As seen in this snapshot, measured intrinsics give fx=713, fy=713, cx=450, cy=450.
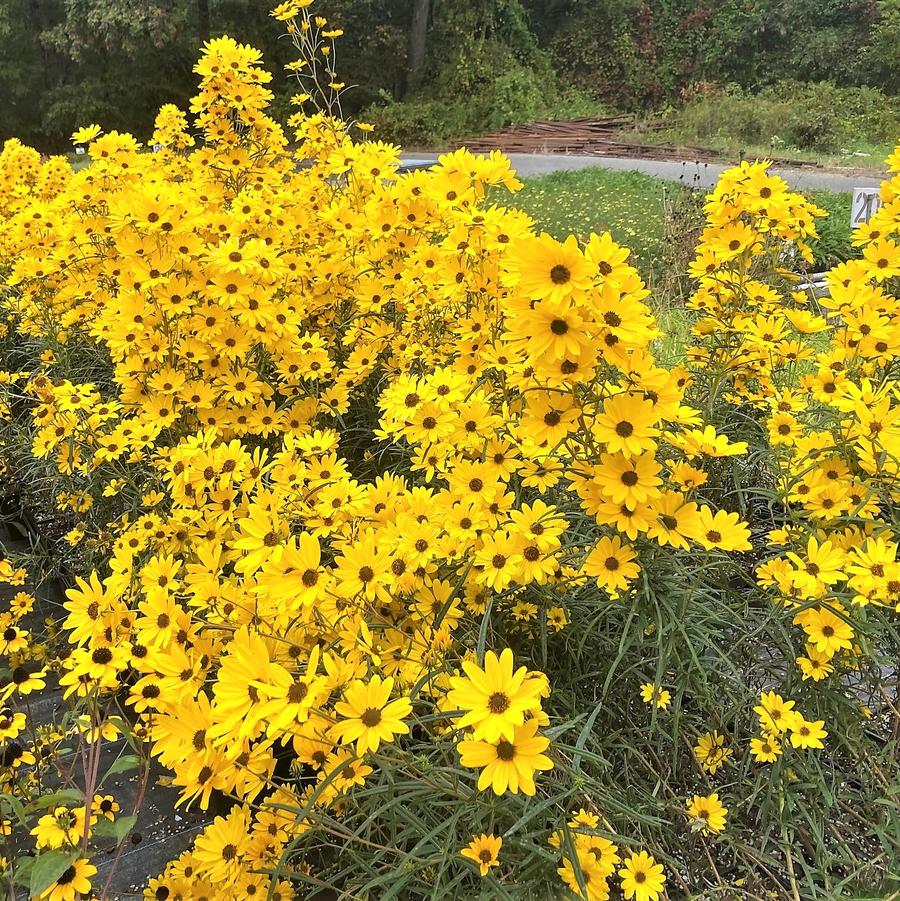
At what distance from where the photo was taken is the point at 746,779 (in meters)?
1.39

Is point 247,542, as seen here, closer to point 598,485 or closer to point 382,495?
point 382,495

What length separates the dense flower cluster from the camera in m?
1.00

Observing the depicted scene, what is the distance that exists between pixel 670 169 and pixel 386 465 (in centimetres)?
949

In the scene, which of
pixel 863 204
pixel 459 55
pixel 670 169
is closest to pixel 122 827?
pixel 863 204

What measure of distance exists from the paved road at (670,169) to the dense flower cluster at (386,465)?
621cm

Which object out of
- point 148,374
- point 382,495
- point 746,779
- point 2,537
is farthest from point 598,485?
point 2,537

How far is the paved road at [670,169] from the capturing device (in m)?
8.73

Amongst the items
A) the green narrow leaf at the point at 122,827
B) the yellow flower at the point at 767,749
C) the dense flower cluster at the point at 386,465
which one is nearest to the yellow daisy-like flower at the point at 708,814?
the dense flower cluster at the point at 386,465

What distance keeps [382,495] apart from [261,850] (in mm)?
609

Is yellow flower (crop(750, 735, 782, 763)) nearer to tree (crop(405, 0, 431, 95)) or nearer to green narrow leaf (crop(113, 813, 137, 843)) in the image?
green narrow leaf (crop(113, 813, 137, 843))

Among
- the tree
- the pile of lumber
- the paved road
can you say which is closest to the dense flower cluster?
the paved road

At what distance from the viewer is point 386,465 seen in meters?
2.28

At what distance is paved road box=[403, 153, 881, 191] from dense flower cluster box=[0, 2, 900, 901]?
6207 millimetres

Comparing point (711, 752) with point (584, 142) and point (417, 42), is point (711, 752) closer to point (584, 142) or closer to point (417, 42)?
point (584, 142)
